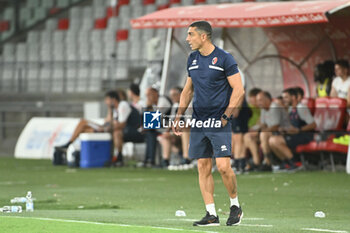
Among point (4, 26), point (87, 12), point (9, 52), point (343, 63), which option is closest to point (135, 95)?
point (343, 63)

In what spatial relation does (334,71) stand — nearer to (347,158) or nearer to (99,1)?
(347,158)

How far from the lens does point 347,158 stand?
17.3 metres

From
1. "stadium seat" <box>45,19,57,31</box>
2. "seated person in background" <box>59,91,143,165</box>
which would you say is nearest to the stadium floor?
"seated person in background" <box>59,91,143,165</box>

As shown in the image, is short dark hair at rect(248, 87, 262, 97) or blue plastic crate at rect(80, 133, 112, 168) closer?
short dark hair at rect(248, 87, 262, 97)

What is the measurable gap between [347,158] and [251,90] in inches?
103

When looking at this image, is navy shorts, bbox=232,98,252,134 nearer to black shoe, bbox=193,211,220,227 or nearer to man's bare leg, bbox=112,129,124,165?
man's bare leg, bbox=112,129,124,165

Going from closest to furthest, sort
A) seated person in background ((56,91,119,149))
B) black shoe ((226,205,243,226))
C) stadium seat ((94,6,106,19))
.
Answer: black shoe ((226,205,243,226))
seated person in background ((56,91,119,149))
stadium seat ((94,6,106,19))

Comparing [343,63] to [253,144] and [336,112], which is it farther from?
[253,144]

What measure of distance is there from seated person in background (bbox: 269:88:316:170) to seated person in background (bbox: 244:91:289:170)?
0.37 feet

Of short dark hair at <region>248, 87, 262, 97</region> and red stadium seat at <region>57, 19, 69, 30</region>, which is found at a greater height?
red stadium seat at <region>57, 19, 69, 30</region>

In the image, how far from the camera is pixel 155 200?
12828 millimetres

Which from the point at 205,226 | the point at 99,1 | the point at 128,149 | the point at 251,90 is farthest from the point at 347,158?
the point at 99,1

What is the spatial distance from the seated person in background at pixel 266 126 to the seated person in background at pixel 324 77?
89 cm

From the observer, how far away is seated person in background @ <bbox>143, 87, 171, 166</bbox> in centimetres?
1947
